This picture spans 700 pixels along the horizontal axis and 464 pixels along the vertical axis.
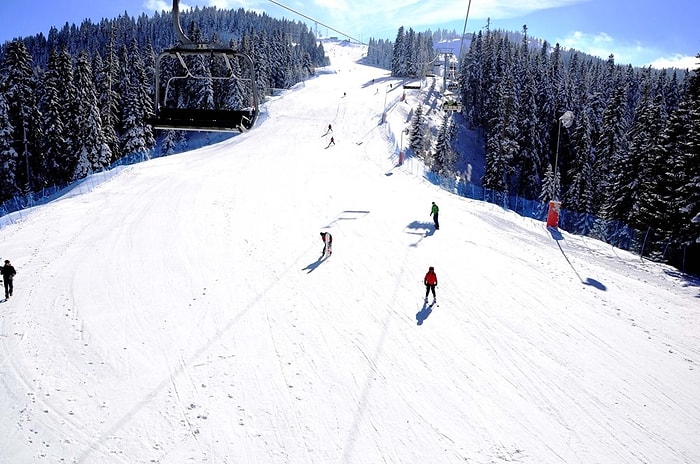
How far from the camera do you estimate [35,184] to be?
144 feet

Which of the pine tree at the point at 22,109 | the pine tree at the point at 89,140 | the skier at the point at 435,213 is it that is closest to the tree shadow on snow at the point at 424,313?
the skier at the point at 435,213

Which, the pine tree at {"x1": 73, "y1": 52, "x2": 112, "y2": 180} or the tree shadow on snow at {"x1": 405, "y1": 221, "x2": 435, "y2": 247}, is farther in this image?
the pine tree at {"x1": 73, "y1": 52, "x2": 112, "y2": 180}

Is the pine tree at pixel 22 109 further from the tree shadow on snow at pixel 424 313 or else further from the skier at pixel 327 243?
the tree shadow on snow at pixel 424 313

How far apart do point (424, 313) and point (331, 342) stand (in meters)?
3.47

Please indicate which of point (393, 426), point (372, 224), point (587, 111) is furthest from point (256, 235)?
point (587, 111)

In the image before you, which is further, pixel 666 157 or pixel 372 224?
pixel 666 157

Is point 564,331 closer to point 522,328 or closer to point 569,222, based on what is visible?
point 522,328

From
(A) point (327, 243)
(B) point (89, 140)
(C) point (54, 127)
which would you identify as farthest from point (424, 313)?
(C) point (54, 127)

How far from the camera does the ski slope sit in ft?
30.1

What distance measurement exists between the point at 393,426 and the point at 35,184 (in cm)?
4783

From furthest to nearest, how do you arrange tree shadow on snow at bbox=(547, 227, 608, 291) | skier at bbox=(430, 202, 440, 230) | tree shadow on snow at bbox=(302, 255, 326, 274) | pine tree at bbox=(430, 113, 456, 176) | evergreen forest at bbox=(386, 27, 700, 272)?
pine tree at bbox=(430, 113, 456, 176) < evergreen forest at bbox=(386, 27, 700, 272) < skier at bbox=(430, 202, 440, 230) < tree shadow on snow at bbox=(547, 227, 608, 291) < tree shadow on snow at bbox=(302, 255, 326, 274)

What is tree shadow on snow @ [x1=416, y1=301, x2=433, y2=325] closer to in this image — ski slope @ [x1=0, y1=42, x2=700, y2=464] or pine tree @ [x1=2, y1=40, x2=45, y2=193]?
ski slope @ [x1=0, y1=42, x2=700, y2=464]

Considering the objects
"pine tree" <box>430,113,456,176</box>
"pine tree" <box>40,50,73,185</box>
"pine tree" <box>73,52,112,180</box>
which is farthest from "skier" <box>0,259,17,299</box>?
"pine tree" <box>430,113,456,176</box>

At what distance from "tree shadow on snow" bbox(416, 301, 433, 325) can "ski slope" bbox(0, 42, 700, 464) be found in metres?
0.07
